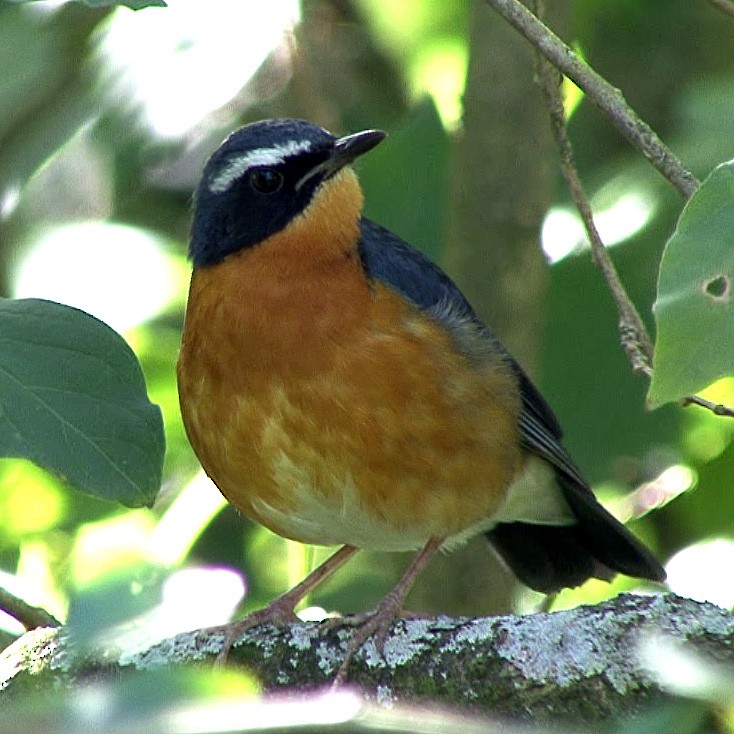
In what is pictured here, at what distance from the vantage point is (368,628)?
3850mm

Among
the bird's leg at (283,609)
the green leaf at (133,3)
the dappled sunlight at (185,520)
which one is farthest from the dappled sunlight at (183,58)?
the green leaf at (133,3)

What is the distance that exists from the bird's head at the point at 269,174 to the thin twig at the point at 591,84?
4.19 feet

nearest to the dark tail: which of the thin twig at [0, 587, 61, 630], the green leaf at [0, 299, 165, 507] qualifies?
the thin twig at [0, 587, 61, 630]

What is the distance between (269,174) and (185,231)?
2.34 meters

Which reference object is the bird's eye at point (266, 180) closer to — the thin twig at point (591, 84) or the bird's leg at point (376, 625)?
the bird's leg at point (376, 625)

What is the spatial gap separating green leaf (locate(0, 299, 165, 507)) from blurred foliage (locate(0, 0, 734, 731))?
3.03 feet


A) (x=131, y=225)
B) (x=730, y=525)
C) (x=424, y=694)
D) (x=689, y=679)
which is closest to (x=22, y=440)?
(x=424, y=694)

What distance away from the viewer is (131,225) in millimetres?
6703

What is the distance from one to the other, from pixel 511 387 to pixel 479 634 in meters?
1.73

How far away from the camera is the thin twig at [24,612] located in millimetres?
4113

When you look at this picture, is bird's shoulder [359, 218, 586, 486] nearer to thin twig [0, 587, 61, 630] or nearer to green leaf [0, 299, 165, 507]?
thin twig [0, 587, 61, 630]

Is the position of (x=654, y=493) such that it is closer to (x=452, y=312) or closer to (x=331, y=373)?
(x=452, y=312)

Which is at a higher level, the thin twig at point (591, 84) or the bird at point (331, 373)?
the thin twig at point (591, 84)

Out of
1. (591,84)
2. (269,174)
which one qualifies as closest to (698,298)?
(591,84)
